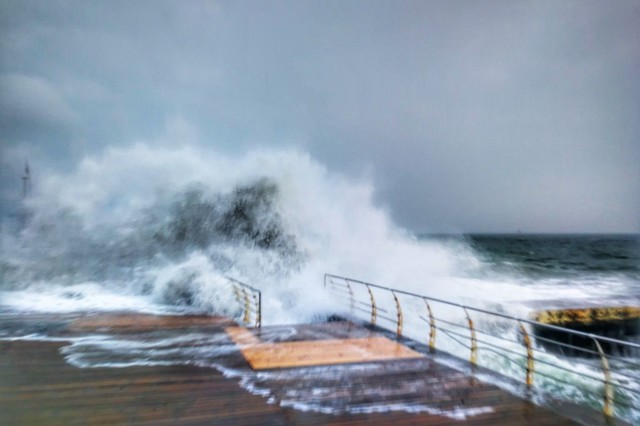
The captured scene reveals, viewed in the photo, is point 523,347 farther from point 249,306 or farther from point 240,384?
point 240,384

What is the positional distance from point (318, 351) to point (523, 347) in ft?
13.2

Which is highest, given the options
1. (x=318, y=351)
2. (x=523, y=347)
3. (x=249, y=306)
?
(x=249, y=306)

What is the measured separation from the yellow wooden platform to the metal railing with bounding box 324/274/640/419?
435 millimetres

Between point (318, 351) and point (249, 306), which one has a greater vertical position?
point (249, 306)

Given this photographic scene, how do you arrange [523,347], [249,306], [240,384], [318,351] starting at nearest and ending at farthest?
1. [240,384]
2. [318,351]
3. [523,347]
4. [249,306]

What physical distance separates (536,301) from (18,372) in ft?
49.8

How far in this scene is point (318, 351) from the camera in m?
5.33

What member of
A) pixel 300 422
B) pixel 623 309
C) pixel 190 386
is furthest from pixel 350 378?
pixel 623 309

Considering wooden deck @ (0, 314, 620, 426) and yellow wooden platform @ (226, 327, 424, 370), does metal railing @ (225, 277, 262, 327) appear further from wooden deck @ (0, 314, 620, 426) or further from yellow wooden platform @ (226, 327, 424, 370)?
yellow wooden platform @ (226, 327, 424, 370)

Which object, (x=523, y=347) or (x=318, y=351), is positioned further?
(x=523, y=347)

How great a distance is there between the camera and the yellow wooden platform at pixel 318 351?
15.8 ft

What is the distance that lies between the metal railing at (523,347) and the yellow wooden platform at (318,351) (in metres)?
0.43

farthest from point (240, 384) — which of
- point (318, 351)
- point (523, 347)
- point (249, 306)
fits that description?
point (523, 347)

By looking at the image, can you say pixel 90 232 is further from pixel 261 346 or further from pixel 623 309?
pixel 623 309
